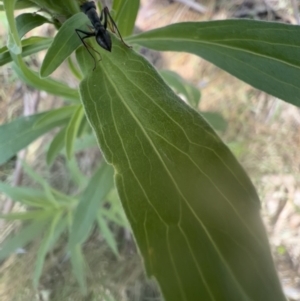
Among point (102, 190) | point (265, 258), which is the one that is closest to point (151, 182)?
point (265, 258)

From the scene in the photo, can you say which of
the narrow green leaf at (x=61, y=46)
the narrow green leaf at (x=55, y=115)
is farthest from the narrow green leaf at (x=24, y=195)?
the narrow green leaf at (x=61, y=46)

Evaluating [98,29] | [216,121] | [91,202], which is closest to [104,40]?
[98,29]

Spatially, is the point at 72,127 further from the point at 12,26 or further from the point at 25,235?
the point at 25,235

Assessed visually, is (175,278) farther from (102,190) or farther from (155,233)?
(102,190)

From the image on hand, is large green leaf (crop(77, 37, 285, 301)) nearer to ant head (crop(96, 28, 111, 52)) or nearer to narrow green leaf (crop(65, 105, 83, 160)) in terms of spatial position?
ant head (crop(96, 28, 111, 52))

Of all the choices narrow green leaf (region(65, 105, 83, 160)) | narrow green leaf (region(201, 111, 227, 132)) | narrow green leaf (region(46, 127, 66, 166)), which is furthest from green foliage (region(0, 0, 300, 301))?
narrow green leaf (region(201, 111, 227, 132))
